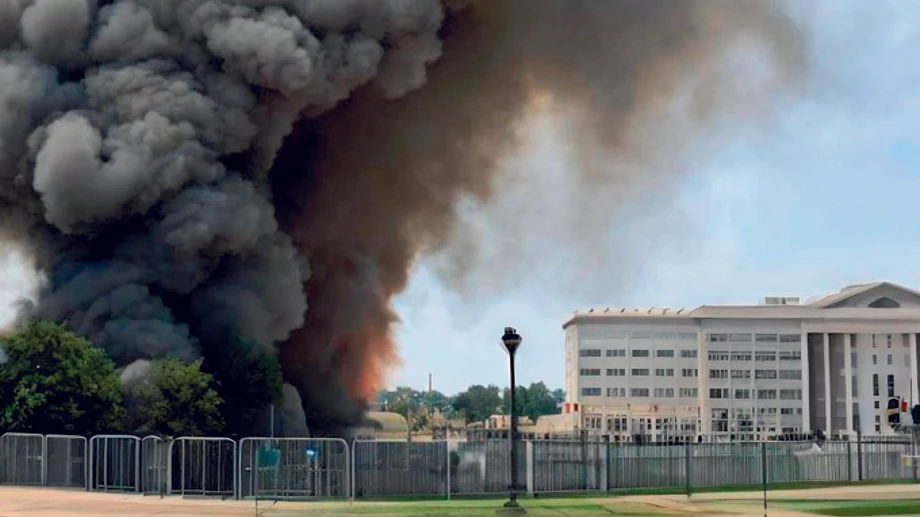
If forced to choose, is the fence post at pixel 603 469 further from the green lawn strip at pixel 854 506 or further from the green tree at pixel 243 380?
the green tree at pixel 243 380

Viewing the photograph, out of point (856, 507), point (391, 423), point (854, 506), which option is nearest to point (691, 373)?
point (391, 423)

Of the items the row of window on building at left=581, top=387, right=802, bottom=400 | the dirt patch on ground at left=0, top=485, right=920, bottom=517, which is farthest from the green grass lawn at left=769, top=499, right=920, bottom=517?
the row of window on building at left=581, top=387, right=802, bottom=400

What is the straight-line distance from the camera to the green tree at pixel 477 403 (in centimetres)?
13162

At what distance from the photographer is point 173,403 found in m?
38.0

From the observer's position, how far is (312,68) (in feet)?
150

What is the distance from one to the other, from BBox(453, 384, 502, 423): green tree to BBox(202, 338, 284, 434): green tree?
84236 millimetres

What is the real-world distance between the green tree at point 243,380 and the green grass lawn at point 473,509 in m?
17.5

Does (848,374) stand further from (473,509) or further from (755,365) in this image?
(473,509)

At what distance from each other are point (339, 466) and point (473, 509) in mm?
4142

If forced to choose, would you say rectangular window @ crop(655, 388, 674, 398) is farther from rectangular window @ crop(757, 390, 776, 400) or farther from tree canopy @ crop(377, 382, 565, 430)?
tree canopy @ crop(377, 382, 565, 430)

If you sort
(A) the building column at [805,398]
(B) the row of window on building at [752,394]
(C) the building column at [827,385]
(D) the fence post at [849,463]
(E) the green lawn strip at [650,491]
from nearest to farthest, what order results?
(E) the green lawn strip at [650,491] → (D) the fence post at [849,463] → (A) the building column at [805,398] → (C) the building column at [827,385] → (B) the row of window on building at [752,394]

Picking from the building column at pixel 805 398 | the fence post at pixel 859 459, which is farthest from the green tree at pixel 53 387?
the building column at pixel 805 398

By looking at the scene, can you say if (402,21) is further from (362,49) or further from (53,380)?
(53,380)

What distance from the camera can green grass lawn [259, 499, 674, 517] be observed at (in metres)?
23.4
